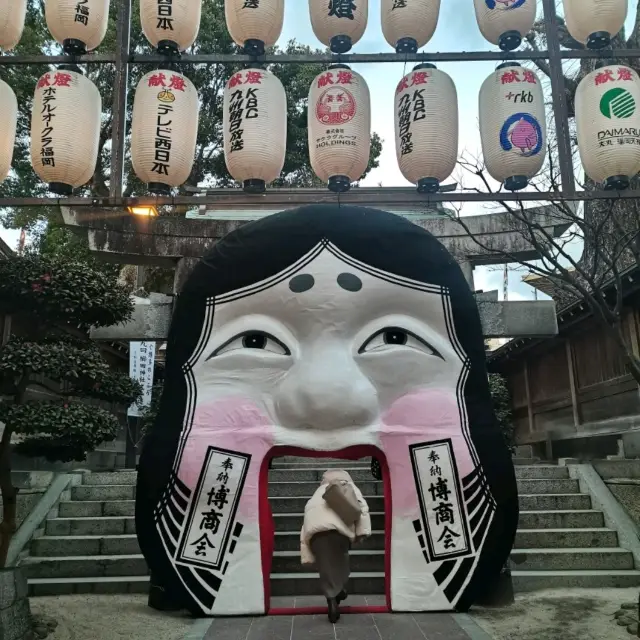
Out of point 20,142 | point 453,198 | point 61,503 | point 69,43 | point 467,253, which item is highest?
point 20,142

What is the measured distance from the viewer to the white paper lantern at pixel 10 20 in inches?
221

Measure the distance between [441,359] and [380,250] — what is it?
1.18 metres

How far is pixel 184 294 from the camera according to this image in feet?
19.4

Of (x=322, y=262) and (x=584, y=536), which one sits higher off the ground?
(x=322, y=262)

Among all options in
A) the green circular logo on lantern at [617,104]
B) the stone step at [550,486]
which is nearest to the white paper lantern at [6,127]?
the green circular logo on lantern at [617,104]

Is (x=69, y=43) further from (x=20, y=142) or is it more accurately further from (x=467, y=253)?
(x=20, y=142)

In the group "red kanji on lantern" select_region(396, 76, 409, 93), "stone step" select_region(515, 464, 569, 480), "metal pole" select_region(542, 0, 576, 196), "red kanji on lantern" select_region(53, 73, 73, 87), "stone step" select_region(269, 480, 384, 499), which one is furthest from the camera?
"stone step" select_region(515, 464, 569, 480)

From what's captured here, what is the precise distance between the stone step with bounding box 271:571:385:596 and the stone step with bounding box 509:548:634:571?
1.60 meters

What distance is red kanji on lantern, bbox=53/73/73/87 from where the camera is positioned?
18.3 ft

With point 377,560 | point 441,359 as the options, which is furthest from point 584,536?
point 441,359

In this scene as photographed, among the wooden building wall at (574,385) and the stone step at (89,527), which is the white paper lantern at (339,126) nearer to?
the stone step at (89,527)

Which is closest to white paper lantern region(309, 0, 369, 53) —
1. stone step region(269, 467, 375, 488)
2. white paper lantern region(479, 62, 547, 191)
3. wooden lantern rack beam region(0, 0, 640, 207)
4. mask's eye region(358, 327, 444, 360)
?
wooden lantern rack beam region(0, 0, 640, 207)

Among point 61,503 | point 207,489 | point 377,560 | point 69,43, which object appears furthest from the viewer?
point 61,503

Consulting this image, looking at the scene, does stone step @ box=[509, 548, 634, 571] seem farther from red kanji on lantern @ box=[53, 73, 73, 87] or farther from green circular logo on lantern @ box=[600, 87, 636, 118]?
red kanji on lantern @ box=[53, 73, 73, 87]
